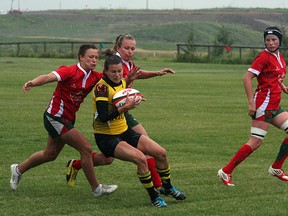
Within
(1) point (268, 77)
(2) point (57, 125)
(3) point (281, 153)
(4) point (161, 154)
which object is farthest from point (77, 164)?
(3) point (281, 153)

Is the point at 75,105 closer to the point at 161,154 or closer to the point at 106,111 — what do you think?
the point at 106,111

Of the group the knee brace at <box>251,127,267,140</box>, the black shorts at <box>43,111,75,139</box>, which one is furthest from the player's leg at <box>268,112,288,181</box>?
the black shorts at <box>43,111,75,139</box>

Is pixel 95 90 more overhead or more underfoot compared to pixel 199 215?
more overhead

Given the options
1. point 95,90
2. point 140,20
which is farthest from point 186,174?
point 140,20

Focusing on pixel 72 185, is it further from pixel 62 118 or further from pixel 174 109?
pixel 174 109

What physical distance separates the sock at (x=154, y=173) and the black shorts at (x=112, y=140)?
39cm

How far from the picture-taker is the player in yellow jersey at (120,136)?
31.1ft

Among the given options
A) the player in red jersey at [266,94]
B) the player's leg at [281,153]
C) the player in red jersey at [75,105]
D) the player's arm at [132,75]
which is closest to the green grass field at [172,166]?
the player's leg at [281,153]

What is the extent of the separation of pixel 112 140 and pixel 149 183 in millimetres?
682

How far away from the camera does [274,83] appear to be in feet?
36.8

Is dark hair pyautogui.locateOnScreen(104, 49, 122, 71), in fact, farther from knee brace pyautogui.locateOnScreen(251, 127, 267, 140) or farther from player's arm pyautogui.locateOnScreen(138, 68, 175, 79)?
knee brace pyautogui.locateOnScreen(251, 127, 267, 140)

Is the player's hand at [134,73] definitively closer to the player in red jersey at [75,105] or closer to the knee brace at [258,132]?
the player in red jersey at [75,105]

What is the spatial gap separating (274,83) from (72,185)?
9.88 feet

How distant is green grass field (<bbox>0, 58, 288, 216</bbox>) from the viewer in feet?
31.1
